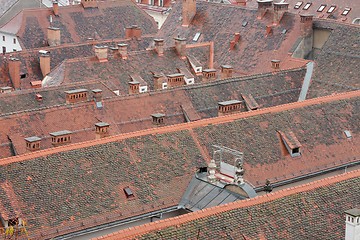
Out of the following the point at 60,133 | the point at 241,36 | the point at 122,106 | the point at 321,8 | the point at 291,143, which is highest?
the point at 321,8

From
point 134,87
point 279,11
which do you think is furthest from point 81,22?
point 134,87

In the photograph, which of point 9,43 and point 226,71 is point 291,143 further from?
point 9,43

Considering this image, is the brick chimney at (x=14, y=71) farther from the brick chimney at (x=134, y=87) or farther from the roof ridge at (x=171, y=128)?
the roof ridge at (x=171, y=128)

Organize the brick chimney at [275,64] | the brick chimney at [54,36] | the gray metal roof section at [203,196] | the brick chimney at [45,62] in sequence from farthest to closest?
the brick chimney at [54,36] < the brick chimney at [45,62] < the brick chimney at [275,64] < the gray metal roof section at [203,196]

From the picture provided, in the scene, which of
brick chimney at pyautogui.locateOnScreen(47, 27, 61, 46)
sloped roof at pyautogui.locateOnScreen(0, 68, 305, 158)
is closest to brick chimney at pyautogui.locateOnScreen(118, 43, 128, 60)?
sloped roof at pyautogui.locateOnScreen(0, 68, 305, 158)

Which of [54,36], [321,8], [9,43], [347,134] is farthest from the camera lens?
[321,8]

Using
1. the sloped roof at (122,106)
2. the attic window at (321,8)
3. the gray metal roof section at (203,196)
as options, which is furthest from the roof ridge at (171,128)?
the attic window at (321,8)
